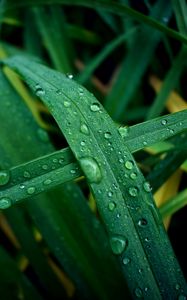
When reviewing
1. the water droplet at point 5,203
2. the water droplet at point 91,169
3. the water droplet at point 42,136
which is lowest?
the water droplet at point 5,203

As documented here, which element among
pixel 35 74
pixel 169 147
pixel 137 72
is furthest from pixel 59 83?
pixel 137 72

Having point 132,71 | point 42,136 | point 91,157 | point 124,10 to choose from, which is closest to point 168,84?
point 132,71

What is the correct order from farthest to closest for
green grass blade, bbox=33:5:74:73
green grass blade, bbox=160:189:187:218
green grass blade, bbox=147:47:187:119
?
green grass blade, bbox=33:5:74:73
green grass blade, bbox=147:47:187:119
green grass blade, bbox=160:189:187:218

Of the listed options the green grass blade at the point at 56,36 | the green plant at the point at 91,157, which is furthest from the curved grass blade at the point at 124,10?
the green grass blade at the point at 56,36

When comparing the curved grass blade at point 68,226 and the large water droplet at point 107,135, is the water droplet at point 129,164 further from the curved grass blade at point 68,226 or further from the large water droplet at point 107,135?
the curved grass blade at point 68,226

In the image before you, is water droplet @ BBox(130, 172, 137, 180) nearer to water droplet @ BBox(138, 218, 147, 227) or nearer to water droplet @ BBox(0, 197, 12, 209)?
water droplet @ BBox(138, 218, 147, 227)

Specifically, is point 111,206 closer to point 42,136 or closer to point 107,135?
point 107,135

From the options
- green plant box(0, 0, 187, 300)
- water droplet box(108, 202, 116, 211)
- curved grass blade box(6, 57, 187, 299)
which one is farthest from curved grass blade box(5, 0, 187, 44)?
water droplet box(108, 202, 116, 211)

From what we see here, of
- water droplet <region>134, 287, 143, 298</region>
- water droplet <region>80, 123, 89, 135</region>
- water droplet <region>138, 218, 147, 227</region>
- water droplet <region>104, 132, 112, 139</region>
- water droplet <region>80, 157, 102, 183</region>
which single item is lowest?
water droplet <region>134, 287, 143, 298</region>

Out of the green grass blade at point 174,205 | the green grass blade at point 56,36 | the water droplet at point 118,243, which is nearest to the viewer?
the water droplet at point 118,243
